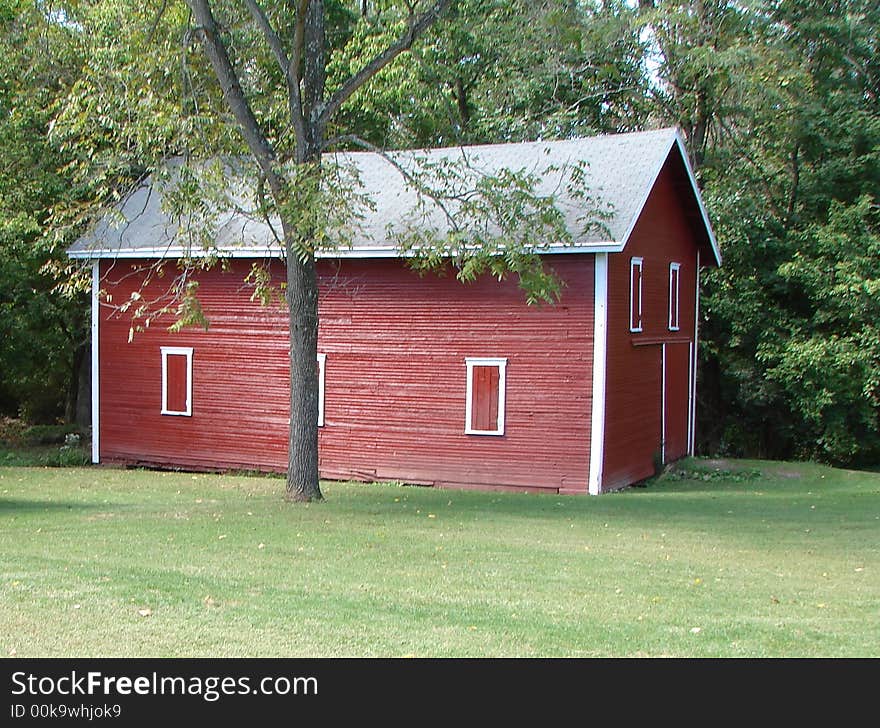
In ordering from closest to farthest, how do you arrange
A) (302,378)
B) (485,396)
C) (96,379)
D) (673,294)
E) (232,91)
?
(232,91)
(302,378)
(485,396)
(96,379)
(673,294)

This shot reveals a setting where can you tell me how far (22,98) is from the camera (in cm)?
2467

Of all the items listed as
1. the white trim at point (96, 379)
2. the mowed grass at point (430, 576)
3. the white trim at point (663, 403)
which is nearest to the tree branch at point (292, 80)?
the mowed grass at point (430, 576)

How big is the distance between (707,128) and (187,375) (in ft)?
57.0

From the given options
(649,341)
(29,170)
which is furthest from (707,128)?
(29,170)

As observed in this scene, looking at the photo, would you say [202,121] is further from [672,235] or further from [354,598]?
[672,235]

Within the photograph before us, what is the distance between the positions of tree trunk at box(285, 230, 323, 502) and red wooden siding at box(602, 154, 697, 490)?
19.1 feet

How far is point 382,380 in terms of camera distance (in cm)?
2033

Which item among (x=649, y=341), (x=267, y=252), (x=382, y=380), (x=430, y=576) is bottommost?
(x=430, y=576)

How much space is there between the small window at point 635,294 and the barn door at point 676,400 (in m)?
2.36

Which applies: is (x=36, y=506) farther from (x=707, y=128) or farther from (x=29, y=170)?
(x=707, y=128)

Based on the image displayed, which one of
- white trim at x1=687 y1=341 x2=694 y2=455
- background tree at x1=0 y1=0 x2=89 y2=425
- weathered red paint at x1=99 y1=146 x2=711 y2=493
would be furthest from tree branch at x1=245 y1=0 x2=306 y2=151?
white trim at x1=687 y1=341 x2=694 y2=455

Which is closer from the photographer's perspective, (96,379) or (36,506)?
(36,506)

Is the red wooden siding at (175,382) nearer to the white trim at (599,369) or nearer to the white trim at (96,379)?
the white trim at (96,379)
